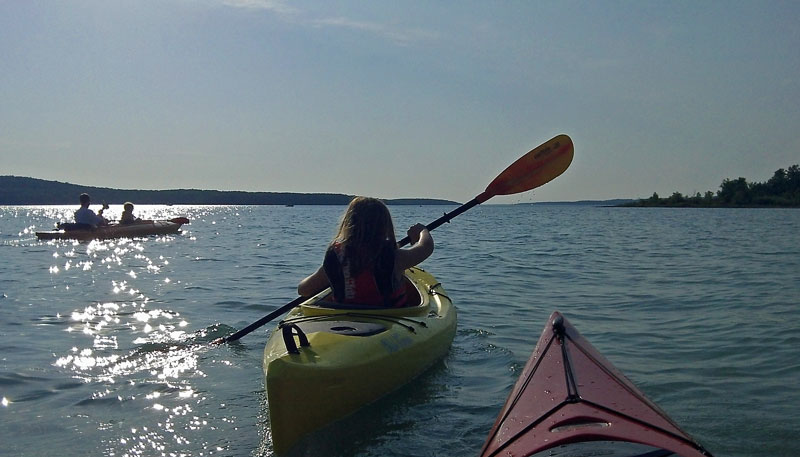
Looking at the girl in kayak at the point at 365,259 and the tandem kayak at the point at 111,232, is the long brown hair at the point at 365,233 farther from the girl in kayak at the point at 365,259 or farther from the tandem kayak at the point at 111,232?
the tandem kayak at the point at 111,232

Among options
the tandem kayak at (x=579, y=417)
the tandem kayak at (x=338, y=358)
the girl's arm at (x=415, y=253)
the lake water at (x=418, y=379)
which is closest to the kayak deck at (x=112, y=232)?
the lake water at (x=418, y=379)

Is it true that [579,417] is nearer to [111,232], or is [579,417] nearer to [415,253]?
[415,253]

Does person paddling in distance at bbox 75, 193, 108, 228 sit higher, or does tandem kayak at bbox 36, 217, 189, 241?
person paddling in distance at bbox 75, 193, 108, 228

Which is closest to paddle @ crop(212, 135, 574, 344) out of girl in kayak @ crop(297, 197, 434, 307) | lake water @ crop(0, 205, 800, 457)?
lake water @ crop(0, 205, 800, 457)

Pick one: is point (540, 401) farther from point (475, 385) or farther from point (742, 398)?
point (742, 398)

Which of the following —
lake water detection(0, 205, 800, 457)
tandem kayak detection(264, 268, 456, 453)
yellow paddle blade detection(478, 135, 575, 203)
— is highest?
yellow paddle blade detection(478, 135, 575, 203)

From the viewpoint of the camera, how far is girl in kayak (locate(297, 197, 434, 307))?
4492mm

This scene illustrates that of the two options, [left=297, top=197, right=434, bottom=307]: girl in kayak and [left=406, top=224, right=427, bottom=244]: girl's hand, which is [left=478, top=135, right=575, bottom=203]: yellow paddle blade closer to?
[left=406, top=224, right=427, bottom=244]: girl's hand

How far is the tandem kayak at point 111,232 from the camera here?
17.8 m

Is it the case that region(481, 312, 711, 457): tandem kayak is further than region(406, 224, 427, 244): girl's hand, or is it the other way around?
region(406, 224, 427, 244): girl's hand

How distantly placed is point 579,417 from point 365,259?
2.19 m

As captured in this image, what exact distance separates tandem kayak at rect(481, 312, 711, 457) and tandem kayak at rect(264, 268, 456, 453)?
3.17 ft

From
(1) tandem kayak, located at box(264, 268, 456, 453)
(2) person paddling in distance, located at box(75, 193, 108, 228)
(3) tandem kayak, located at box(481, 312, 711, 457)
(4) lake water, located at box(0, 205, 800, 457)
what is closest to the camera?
(3) tandem kayak, located at box(481, 312, 711, 457)

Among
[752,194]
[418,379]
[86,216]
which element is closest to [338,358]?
[418,379]
